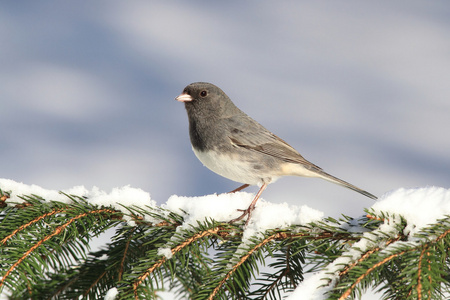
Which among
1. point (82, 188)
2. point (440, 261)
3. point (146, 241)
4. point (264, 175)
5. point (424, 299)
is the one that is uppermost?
point (264, 175)

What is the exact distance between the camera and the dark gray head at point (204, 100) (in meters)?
3.92

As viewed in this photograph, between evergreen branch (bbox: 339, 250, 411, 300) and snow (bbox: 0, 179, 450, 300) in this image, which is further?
snow (bbox: 0, 179, 450, 300)

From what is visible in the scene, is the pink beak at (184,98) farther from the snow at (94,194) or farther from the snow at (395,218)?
the snow at (395,218)

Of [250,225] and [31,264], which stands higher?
[250,225]

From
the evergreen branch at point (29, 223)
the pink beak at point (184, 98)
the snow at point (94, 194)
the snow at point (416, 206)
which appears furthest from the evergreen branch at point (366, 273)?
the pink beak at point (184, 98)

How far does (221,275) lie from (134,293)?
1.24ft

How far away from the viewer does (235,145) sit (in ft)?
11.8

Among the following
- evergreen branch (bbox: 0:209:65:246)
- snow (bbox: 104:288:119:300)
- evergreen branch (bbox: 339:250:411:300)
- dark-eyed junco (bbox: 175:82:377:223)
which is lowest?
snow (bbox: 104:288:119:300)

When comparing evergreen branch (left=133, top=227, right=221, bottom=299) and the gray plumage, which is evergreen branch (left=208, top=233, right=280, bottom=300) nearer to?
evergreen branch (left=133, top=227, right=221, bottom=299)

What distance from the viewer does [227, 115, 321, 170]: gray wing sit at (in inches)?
146

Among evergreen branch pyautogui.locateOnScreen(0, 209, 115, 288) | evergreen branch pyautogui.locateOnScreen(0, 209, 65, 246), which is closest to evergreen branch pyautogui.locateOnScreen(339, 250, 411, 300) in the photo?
evergreen branch pyautogui.locateOnScreen(0, 209, 115, 288)

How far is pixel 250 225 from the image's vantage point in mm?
2152

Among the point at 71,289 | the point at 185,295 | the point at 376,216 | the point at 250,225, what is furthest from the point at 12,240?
the point at 376,216

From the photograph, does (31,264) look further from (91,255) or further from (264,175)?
(264,175)
